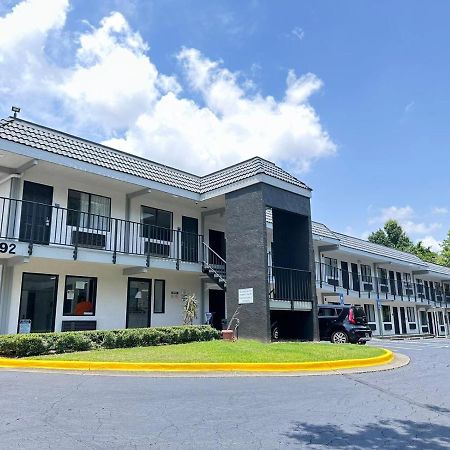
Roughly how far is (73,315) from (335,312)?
34.9ft

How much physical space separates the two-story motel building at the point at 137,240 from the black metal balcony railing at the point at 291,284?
47mm

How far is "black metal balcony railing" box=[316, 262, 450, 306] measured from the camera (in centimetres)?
2855

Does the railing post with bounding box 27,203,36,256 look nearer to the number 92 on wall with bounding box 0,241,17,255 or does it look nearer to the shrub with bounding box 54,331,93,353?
Answer: the number 92 on wall with bounding box 0,241,17,255

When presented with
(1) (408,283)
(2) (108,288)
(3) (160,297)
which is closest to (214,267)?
(3) (160,297)

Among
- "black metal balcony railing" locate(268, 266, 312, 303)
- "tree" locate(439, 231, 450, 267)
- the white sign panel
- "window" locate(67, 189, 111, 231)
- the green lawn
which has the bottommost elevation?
the green lawn

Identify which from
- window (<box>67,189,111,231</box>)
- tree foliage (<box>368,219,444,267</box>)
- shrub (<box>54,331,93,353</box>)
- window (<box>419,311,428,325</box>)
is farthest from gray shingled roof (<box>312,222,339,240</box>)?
tree foliage (<box>368,219,444,267</box>)

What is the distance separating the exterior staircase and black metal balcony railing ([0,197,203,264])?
1.58ft

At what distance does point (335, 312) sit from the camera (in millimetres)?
18688

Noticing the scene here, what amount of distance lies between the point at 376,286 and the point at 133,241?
930 inches

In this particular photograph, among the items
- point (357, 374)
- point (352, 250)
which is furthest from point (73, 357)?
point (352, 250)

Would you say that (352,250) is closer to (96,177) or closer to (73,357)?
(96,177)

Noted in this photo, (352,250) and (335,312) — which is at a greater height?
(352,250)

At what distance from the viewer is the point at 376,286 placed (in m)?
34.2

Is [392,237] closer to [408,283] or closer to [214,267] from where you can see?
[408,283]
